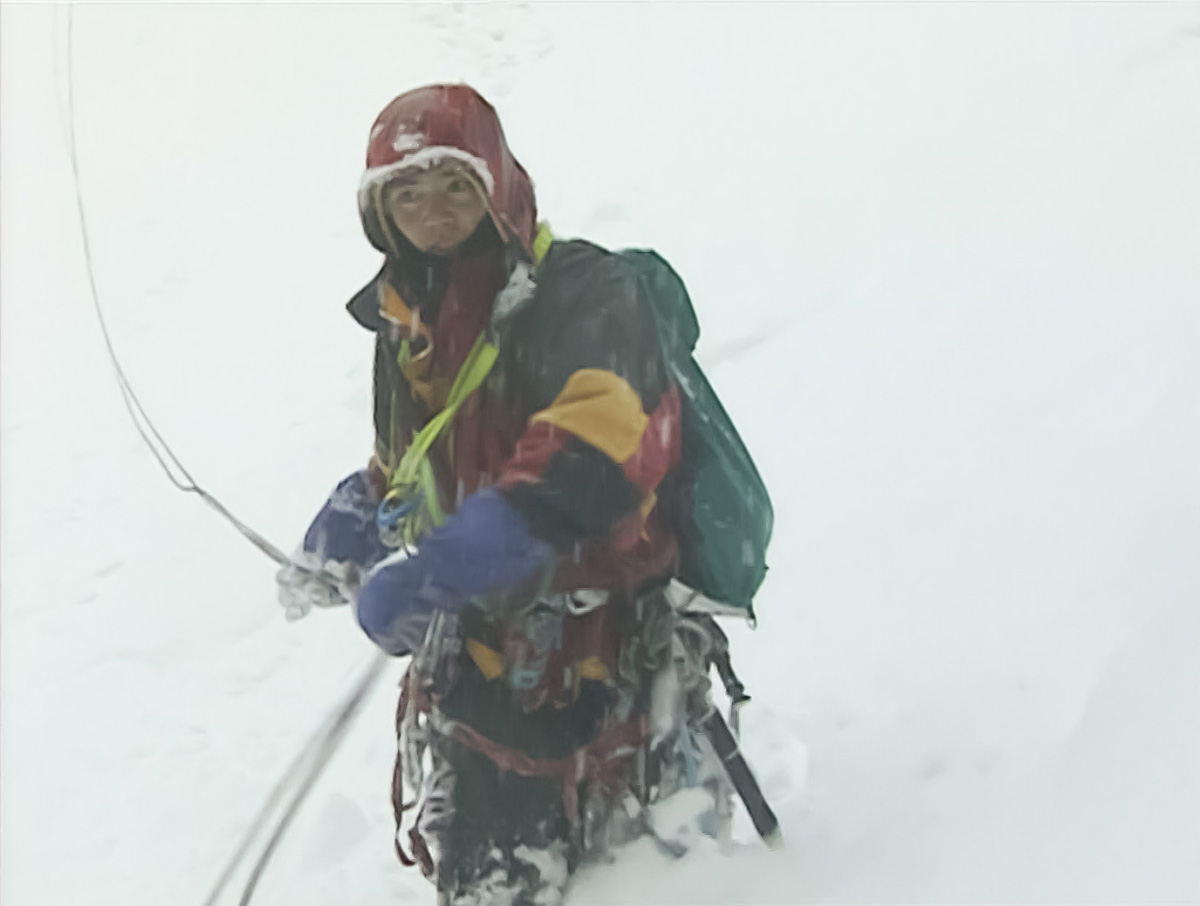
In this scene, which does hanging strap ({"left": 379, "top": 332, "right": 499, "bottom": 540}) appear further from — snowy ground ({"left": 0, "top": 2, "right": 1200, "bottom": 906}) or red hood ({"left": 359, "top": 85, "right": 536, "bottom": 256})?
Result: snowy ground ({"left": 0, "top": 2, "right": 1200, "bottom": 906})

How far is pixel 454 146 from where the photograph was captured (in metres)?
0.45

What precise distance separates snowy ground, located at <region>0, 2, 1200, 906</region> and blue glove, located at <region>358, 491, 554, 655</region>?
0.61ft

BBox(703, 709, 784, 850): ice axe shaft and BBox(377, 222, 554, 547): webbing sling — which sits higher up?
BBox(377, 222, 554, 547): webbing sling

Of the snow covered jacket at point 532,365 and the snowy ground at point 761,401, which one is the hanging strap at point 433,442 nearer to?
the snow covered jacket at point 532,365

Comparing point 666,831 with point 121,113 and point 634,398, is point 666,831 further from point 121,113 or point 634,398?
point 121,113

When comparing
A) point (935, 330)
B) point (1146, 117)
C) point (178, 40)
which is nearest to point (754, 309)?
point (935, 330)

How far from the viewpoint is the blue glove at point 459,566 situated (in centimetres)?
43

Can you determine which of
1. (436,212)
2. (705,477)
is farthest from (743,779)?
(436,212)

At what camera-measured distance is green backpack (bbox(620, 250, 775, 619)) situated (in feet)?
1.60

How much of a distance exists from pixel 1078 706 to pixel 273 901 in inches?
18.8

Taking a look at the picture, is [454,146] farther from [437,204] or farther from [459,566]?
[459,566]

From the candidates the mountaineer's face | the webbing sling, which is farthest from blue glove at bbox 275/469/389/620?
the mountaineer's face

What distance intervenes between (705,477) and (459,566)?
0.12 meters

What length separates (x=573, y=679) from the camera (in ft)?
1.65
